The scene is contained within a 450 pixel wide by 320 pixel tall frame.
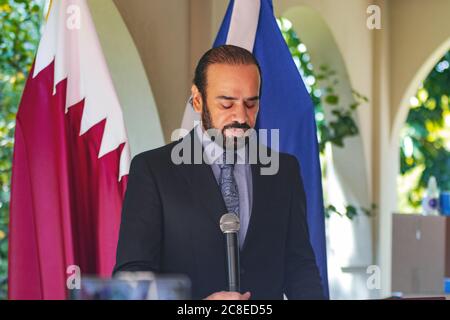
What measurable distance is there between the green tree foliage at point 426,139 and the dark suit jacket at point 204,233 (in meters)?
6.41

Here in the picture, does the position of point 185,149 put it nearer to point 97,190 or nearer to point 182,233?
point 182,233

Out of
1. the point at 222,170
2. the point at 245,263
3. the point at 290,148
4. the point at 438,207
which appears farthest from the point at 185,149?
the point at 438,207

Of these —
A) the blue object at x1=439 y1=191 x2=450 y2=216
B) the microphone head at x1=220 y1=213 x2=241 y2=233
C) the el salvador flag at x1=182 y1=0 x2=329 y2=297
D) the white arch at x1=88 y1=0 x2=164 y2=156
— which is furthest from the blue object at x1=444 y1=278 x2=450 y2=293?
the microphone head at x1=220 y1=213 x2=241 y2=233

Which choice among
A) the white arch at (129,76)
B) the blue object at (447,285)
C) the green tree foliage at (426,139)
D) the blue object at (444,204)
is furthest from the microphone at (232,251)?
the green tree foliage at (426,139)

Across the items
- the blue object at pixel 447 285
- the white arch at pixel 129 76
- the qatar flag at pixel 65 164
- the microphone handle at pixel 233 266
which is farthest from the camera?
the blue object at pixel 447 285

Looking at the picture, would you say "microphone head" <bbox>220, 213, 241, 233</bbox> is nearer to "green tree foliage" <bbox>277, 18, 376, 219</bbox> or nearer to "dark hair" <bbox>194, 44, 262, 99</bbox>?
"dark hair" <bbox>194, 44, 262, 99</bbox>

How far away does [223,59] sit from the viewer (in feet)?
7.38

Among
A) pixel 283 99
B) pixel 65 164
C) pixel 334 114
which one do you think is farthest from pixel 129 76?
pixel 334 114

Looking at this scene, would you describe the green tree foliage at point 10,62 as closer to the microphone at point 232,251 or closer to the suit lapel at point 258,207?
the suit lapel at point 258,207

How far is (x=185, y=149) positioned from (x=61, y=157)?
0.54m

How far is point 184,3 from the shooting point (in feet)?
11.4

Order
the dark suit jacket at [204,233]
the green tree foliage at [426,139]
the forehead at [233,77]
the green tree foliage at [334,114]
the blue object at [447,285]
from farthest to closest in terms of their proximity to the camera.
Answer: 1. the green tree foliage at [426,139]
2. the green tree foliage at [334,114]
3. the blue object at [447,285]
4. the forehead at [233,77]
5. the dark suit jacket at [204,233]

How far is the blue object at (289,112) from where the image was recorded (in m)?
3.01

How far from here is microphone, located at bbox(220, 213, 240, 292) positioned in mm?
Result: 1771
